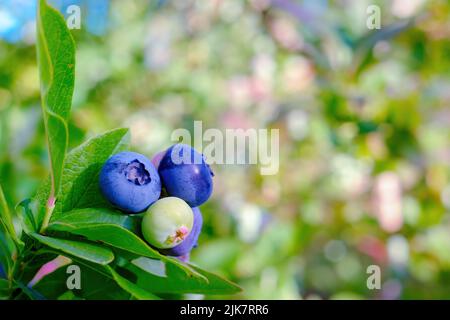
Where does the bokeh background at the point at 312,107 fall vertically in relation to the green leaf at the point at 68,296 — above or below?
above

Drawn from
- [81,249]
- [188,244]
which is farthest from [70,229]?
[188,244]

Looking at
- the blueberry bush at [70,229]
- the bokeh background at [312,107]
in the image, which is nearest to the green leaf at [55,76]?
the blueberry bush at [70,229]

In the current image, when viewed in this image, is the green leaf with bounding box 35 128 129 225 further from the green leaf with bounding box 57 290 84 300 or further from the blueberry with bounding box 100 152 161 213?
the green leaf with bounding box 57 290 84 300

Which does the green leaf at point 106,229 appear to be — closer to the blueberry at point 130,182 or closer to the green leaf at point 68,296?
the blueberry at point 130,182

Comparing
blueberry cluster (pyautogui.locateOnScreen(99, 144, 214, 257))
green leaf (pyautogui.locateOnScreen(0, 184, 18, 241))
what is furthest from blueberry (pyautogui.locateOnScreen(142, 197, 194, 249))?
green leaf (pyautogui.locateOnScreen(0, 184, 18, 241))

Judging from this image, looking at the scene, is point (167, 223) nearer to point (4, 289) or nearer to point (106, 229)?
point (106, 229)

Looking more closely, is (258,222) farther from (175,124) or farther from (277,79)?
(277,79)

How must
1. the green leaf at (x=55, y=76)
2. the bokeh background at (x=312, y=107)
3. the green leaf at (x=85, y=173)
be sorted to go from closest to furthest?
the green leaf at (x=55, y=76) < the green leaf at (x=85, y=173) < the bokeh background at (x=312, y=107)
